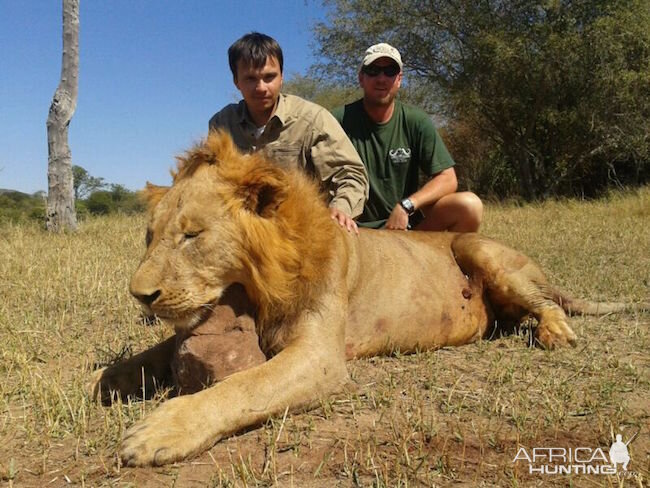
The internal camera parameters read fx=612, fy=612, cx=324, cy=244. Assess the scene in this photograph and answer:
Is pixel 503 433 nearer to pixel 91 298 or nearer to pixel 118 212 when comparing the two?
pixel 91 298

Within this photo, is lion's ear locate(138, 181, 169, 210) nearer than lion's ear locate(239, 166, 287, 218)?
No

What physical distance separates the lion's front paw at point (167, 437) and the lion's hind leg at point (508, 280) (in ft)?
6.78

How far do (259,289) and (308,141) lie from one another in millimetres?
1913

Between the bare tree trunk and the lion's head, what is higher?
the bare tree trunk

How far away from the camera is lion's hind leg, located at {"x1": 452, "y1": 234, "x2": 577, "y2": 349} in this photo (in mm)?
3590

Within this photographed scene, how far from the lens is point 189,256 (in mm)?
2371

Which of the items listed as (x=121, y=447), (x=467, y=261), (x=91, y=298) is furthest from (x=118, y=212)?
(x=121, y=447)

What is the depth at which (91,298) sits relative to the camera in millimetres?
4566

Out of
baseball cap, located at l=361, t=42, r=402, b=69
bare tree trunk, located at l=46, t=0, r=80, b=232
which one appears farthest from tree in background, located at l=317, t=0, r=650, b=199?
baseball cap, located at l=361, t=42, r=402, b=69

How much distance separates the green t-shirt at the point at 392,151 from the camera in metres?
4.92

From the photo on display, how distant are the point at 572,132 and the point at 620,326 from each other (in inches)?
477

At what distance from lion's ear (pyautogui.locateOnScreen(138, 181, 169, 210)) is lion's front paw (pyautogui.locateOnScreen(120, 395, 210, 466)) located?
3.33 feet

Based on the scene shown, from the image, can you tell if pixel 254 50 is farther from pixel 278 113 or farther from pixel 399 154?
pixel 399 154

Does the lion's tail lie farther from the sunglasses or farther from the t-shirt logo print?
the sunglasses
